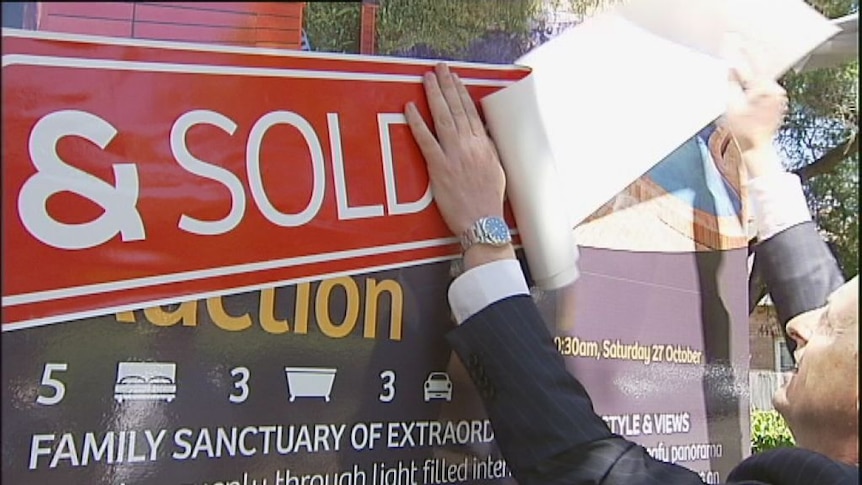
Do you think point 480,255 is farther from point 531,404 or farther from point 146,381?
point 146,381

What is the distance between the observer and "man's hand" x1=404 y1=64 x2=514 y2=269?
144cm

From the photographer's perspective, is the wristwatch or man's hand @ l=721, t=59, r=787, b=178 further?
man's hand @ l=721, t=59, r=787, b=178

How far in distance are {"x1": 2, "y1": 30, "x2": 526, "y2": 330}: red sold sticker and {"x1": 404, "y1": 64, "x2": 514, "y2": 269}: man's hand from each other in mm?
21

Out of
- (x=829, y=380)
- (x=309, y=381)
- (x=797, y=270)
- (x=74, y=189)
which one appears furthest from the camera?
(x=797, y=270)

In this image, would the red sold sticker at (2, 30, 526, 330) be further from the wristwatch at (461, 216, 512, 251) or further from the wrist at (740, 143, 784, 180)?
the wrist at (740, 143, 784, 180)

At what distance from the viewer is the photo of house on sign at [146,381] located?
1168 millimetres


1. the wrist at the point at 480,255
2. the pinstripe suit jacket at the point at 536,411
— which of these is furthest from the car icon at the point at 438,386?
the wrist at the point at 480,255

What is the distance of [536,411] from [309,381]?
339mm

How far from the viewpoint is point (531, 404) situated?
144 centimetres

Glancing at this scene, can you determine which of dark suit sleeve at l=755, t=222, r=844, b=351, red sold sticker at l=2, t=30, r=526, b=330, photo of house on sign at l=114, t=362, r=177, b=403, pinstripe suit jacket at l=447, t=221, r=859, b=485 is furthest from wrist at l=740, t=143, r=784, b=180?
photo of house on sign at l=114, t=362, r=177, b=403

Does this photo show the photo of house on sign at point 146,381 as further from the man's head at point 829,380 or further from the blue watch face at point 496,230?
the man's head at point 829,380

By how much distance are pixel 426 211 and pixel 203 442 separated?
0.45m

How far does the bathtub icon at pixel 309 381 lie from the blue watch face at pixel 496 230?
302mm

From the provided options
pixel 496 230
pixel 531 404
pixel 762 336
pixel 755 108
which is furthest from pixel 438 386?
pixel 755 108
